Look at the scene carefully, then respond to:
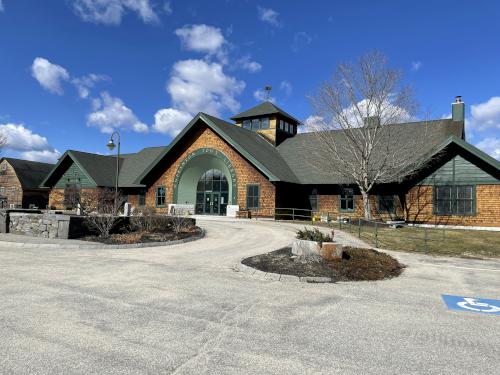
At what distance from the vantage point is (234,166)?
97.5 ft

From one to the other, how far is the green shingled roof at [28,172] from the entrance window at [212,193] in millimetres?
29987

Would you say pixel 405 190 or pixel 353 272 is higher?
pixel 405 190

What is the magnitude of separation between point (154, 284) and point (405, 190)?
2211cm

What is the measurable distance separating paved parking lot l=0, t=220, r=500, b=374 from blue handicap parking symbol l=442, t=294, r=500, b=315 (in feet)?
0.90

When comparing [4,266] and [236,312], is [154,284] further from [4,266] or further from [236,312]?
[4,266]

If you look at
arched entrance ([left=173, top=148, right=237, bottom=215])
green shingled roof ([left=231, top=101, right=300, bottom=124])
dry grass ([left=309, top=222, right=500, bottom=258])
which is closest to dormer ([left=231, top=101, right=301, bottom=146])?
green shingled roof ([left=231, top=101, right=300, bottom=124])

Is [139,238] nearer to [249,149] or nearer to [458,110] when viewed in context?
[249,149]

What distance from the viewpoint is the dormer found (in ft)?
119

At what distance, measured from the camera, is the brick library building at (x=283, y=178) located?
23.8 m

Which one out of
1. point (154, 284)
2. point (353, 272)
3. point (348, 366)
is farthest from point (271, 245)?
point (348, 366)

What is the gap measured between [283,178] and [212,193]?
7683mm

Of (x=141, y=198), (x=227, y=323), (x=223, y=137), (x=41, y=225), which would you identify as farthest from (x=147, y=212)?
(x=141, y=198)

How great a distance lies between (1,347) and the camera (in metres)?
4.27

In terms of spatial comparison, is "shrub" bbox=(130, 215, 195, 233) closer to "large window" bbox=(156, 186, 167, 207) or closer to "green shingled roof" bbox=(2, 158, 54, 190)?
"large window" bbox=(156, 186, 167, 207)
